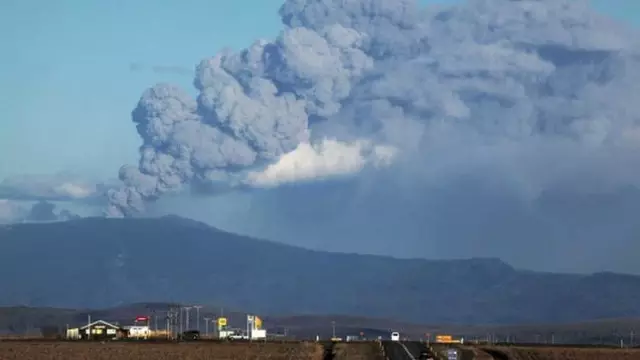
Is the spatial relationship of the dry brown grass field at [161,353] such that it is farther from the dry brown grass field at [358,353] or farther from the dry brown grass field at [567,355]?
the dry brown grass field at [567,355]

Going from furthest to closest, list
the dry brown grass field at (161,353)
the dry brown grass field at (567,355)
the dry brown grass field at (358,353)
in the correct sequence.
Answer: the dry brown grass field at (567,355) → the dry brown grass field at (358,353) → the dry brown grass field at (161,353)

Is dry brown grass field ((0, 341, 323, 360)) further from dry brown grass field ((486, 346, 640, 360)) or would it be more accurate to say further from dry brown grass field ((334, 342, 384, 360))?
dry brown grass field ((486, 346, 640, 360))

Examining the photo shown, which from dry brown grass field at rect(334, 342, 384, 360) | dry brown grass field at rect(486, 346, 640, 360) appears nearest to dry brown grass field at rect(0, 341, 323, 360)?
dry brown grass field at rect(334, 342, 384, 360)

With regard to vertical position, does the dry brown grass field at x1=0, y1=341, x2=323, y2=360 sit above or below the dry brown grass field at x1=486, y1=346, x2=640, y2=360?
above

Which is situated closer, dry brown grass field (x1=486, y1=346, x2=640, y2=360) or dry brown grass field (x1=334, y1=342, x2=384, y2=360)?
dry brown grass field (x1=334, y1=342, x2=384, y2=360)

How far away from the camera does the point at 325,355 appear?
5266 inches

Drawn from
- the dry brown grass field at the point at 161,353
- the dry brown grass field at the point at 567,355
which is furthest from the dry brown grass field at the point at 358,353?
the dry brown grass field at the point at 567,355

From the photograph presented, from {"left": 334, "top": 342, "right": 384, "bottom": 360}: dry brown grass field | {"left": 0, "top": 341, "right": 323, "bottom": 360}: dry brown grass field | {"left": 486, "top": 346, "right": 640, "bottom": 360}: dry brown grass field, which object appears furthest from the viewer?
{"left": 486, "top": 346, "right": 640, "bottom": 360}: dry brown grass field

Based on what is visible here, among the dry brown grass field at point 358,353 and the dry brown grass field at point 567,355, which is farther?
the dry brown grass field at point 567,355

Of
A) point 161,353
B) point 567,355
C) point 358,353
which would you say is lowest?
point 567,355

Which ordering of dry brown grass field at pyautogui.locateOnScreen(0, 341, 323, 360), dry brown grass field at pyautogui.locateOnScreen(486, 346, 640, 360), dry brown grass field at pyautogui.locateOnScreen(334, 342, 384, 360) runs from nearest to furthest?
1. dry brown grass field at pyautogui.locateOnScreen(0, 341, 323, 360)
2. dry brown grass field at pyautogui.locateOnScreen(334, 342, 384, 360)
3. dry brown grass field at pyautogui.locateOnScreen(486, 346, 640, 360)

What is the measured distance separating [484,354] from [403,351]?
32.1ft

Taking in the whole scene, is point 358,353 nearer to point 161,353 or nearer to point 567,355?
point 161,353

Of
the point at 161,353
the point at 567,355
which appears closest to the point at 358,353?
the point at 161,353
